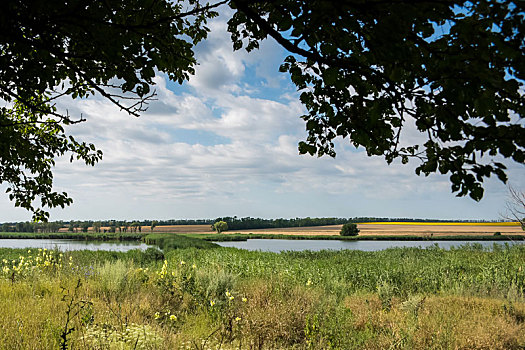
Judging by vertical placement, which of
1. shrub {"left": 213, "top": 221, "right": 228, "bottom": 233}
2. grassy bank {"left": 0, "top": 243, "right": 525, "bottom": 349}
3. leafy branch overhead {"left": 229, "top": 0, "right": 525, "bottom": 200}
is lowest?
shrub {"left": 213, "top": 221, "right": 228, "bottom": 233}

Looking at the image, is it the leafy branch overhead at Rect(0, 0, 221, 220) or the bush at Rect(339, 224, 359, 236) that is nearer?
the leafy branch overhead at Rect(0, 0, 221, 220)

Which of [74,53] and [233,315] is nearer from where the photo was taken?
[74,53]

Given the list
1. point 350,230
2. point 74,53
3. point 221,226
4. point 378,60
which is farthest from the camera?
point 221,226

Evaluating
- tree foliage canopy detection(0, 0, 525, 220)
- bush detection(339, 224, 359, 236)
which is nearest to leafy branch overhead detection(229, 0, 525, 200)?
tree foliage canopy detection(0, 0, 525, 220)

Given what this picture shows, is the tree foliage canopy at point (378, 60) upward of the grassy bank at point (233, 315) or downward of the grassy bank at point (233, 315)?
upward

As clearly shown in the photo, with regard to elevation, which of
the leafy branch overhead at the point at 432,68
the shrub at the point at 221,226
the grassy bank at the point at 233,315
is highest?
the leafy branch overhead at the point at 432,68

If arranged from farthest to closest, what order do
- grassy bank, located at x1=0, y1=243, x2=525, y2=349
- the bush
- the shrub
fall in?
the shrub, the bush, grassy bank, located at x1=0, y1=243, x2=525, y2=349

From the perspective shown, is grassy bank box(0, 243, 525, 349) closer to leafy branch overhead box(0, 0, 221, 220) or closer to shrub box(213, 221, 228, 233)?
leafy branch overhead box(0, 0, 221, 220)

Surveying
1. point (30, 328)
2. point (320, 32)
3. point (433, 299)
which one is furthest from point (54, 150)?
point (433, 299)

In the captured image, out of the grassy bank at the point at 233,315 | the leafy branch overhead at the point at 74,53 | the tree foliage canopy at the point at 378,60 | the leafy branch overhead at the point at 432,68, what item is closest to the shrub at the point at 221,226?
the grassy bank at the point at 233,315

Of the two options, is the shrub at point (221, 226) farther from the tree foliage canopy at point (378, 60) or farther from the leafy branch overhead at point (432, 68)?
the leafy branch overhead at point (432, 68)

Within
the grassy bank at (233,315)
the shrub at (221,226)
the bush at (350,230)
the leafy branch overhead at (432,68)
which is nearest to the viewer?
the leafy branch overhead at (432,68)

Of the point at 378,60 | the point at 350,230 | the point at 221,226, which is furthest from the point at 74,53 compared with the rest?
the point at 221,226

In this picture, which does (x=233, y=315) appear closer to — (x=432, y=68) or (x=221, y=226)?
(x=432, y=68)
